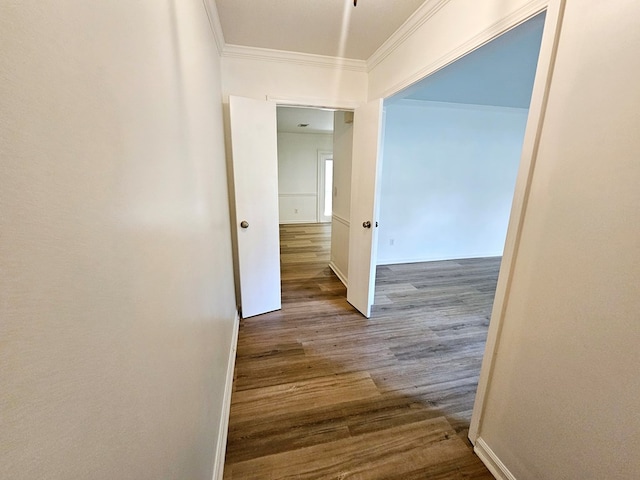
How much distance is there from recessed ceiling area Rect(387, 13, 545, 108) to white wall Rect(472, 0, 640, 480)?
0.41m

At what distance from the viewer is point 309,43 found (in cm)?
224

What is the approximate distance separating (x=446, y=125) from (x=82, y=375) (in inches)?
187

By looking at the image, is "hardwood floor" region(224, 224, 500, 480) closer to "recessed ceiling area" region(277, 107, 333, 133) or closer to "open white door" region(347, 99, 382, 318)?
"open white door" region(347, 99, 382, 318)

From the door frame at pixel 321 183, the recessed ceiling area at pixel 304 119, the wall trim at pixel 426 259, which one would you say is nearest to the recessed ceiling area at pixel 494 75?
the recessed ceiling area at pixel 304 119

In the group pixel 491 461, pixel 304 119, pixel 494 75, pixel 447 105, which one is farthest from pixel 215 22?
pixel 304 119

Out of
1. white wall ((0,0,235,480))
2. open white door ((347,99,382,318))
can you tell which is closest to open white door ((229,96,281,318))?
open white door ((347,99,382,318))

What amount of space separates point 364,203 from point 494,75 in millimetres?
1896

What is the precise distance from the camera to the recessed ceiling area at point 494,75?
139cm

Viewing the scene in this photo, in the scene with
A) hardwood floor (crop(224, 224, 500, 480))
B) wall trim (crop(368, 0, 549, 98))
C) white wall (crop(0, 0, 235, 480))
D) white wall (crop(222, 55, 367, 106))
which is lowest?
hardwood floor (crop(224, 224, 500, 480))

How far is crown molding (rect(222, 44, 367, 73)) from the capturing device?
2330 mm

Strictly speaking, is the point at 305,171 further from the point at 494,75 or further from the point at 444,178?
the point at 494,75

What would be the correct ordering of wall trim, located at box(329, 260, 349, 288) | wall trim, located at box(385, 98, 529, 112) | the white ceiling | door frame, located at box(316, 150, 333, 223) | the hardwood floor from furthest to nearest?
door frame, located at box(316, 150, 333, 223), wall trim, located at box(385, 98, 529, 112), wall trim, located at box(329, 260, 349, 288), the white ceiling, the hardwood floor

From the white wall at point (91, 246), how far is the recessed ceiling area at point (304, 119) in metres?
3.68

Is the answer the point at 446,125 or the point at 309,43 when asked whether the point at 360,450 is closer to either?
the point at 309,43
